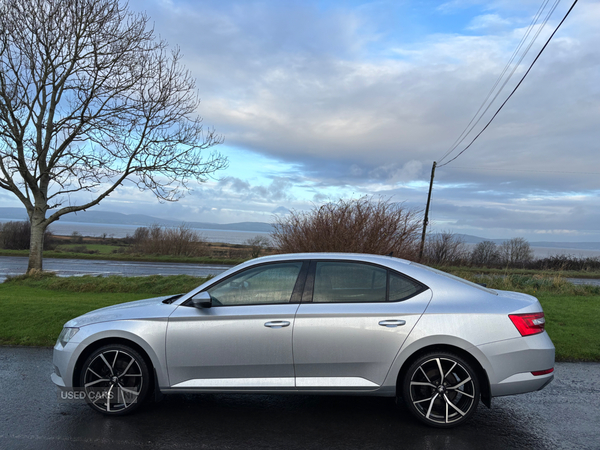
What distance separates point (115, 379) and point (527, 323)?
392 centimetres

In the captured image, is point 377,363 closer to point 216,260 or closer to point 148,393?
point 148,393

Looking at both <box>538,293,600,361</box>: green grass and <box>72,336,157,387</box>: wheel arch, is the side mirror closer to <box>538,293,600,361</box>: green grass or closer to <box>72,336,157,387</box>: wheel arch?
<box>72,336,157,387</box>: wheel arch

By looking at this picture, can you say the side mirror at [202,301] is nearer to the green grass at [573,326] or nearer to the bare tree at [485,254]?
the green grass at [573,326]

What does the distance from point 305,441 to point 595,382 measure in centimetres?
395

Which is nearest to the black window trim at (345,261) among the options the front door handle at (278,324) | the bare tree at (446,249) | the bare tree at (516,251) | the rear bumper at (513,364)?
the front door handle at (278,324)

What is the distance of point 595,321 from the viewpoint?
28.0ft

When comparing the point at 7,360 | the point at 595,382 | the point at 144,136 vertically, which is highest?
the point at 144,136

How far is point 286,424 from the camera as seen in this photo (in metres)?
4.23

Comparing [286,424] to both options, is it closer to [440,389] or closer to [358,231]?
[440,389]

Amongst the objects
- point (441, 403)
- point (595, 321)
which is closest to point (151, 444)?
point (441, 403)

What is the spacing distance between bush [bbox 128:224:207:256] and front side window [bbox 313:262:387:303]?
28.0 meters

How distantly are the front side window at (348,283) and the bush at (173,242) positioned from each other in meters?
28.0

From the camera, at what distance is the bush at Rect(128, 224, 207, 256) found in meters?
31.6

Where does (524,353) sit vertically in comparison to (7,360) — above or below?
above
